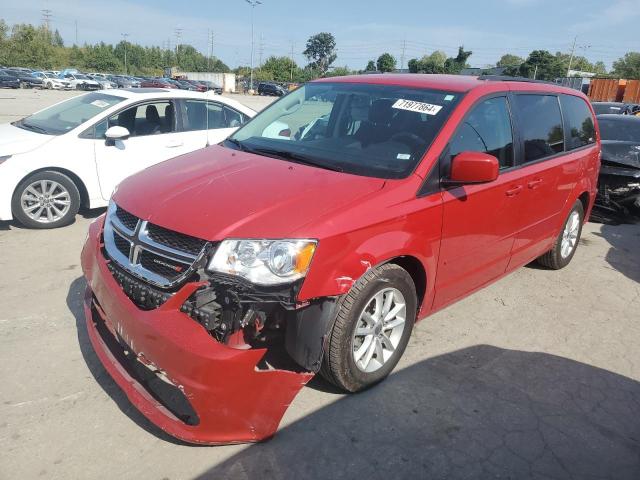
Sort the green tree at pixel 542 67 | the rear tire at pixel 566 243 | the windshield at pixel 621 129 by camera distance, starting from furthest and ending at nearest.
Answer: the green tree at pixel 542 67 → the windshield at pixel 621 129 → the rear tire at pixel 566 243

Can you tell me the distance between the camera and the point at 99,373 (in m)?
3.13

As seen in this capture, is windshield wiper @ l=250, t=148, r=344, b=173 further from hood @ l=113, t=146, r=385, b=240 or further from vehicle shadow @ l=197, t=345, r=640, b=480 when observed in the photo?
vehicle shadow @ l=197, t=345, r=640, b=480

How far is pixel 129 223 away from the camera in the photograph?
288 centimetres

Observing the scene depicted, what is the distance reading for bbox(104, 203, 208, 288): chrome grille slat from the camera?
252 centimetres

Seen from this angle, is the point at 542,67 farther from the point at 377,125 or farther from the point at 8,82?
the point at 377,125

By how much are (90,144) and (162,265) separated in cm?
405

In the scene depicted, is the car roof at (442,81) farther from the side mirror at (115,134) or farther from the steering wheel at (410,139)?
the side mirror at (115,134)

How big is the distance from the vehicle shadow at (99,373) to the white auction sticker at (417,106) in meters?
2.50

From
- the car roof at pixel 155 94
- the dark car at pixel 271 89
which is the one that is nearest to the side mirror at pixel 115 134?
the car roof at pixel 155 94

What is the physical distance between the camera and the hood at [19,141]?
220 inches

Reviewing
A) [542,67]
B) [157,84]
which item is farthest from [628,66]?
[157,84]

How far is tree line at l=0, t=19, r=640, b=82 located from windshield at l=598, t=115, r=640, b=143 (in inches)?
1933

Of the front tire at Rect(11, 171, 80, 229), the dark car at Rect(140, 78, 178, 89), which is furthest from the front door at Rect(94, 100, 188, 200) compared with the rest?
the dark car at Rect(140, 78, 178, 89)

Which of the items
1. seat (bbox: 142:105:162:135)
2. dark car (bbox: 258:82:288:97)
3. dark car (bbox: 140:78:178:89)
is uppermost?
dark car (bbox: 258:82:288:97)
